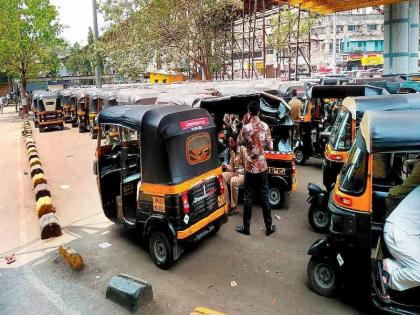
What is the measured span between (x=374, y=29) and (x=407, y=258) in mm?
72314

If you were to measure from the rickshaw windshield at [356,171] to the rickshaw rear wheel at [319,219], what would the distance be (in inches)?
87.0

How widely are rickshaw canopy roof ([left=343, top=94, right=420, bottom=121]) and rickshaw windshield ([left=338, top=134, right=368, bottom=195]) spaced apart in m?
1.72

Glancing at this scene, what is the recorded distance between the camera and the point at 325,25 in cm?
6544

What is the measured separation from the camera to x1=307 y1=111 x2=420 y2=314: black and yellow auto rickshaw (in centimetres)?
364

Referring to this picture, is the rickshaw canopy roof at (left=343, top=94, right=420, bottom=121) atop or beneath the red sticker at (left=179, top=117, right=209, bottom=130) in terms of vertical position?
atop

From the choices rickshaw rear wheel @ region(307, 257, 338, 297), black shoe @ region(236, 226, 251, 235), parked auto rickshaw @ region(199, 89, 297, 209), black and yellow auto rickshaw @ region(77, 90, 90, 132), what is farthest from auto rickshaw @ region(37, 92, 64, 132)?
rickshaw rear wheel @ region(307, 257, 338, 297)

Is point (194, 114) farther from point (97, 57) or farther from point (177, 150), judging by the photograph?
point (97, 57)

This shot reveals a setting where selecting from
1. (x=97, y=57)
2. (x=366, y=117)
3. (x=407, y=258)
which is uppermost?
(x=97, y=57)

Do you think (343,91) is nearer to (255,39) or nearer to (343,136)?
(343,136)

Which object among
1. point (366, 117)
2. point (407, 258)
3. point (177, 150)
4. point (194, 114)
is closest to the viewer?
point (407, 258)

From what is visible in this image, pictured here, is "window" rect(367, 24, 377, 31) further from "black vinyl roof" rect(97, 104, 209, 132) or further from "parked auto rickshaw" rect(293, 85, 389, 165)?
"black vinyl roof" rect(97, 104, 209, 132)

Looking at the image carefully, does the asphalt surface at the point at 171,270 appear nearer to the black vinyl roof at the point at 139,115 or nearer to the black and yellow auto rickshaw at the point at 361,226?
the black and yellow auto rickshaw at the point at 361,226

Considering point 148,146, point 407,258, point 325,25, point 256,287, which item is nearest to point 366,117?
point 407,258

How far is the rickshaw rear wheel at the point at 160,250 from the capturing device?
542 cm
